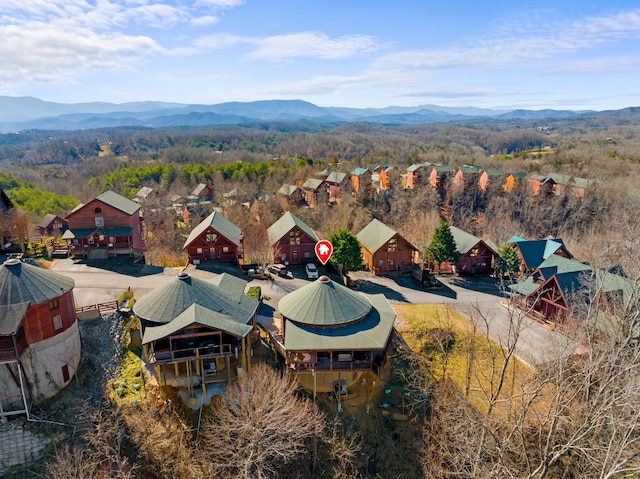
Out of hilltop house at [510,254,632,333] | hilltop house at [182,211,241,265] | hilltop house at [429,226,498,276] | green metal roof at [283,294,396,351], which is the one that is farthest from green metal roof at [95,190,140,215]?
hilltop house at [510,254,632,333]

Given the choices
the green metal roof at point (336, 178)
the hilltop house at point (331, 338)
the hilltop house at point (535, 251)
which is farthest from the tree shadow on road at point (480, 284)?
the green metal roof at point (336, 178)

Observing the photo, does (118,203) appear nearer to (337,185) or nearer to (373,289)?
(373,289)

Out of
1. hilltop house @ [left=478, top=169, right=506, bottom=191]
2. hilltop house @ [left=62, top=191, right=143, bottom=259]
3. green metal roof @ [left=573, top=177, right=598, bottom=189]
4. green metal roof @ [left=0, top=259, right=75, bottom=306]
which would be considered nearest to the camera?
green metal roof @ [left=0, top=259, right=75, bottom=306]

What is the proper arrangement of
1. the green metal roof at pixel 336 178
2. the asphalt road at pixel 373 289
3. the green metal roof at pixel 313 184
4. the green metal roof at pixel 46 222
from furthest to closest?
1. the green metal roof at pixel 336 178
2. the green metal roof at pixel 313 184
3. the green metal roof at pixel 46 222
4. the asphalt road at pixel 373 289

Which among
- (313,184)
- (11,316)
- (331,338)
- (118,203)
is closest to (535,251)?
(331,338)

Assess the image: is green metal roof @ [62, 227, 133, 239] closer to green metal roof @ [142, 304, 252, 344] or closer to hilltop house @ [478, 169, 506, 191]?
green metal roof @ [142, 304, 252, 344]

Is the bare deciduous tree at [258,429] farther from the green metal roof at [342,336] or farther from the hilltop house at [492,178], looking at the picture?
the hilltop house at [492,178]
